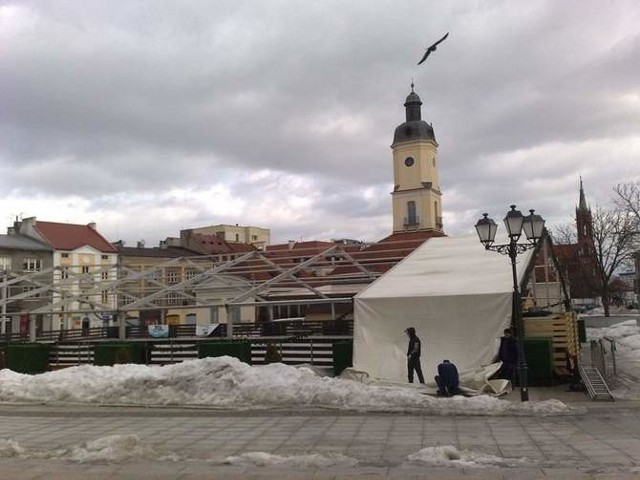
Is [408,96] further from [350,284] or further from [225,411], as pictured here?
[225,411]

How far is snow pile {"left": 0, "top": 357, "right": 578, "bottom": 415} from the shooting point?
11492 mm

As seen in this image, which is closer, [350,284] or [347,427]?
[347,427]

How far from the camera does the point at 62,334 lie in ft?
95.0

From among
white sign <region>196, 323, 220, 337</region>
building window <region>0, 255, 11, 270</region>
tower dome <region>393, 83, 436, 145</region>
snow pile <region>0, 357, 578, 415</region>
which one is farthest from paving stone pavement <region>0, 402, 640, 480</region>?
tower dome <region>393, 83, 436, 145</region>

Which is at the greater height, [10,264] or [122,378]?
[10,264]

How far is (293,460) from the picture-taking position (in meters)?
7.85

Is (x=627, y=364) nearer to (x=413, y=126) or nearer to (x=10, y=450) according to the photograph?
(x=10, y=450)

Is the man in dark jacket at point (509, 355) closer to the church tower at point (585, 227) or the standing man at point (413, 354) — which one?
the standing man at point (413, 354)

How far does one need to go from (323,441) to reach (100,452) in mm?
3163

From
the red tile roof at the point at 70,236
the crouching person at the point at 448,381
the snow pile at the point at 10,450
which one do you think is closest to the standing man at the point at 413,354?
the crouching person at the point at 448,381

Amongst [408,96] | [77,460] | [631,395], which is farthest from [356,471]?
[408,96]

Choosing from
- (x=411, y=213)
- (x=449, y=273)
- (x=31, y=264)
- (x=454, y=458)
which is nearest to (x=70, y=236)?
(x=31, y=264)

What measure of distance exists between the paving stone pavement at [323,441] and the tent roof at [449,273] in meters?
5.49

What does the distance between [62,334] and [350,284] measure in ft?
45.1
